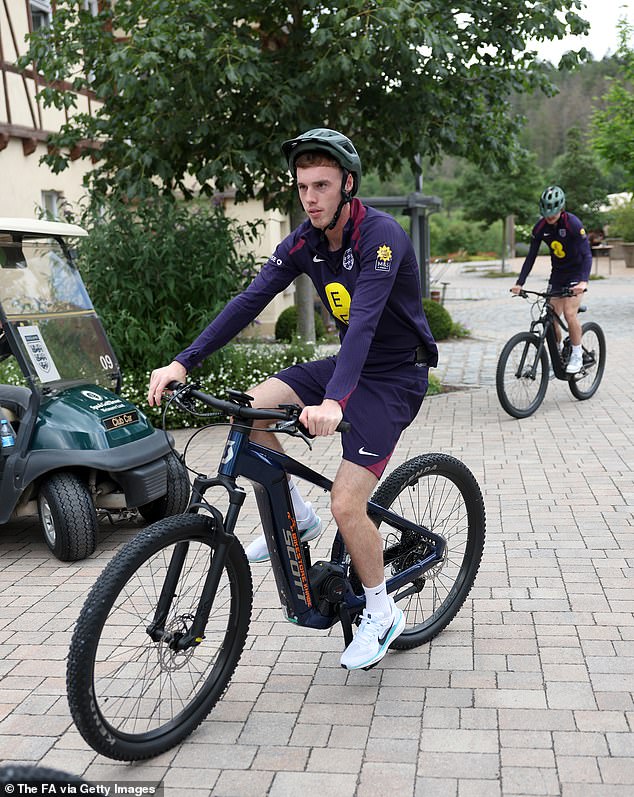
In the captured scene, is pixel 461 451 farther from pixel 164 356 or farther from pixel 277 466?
pixel 277 466

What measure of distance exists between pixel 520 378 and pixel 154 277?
11.1 feet

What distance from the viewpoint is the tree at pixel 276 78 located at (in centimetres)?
838

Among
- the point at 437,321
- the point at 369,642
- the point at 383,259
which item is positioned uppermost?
the point at 383,259

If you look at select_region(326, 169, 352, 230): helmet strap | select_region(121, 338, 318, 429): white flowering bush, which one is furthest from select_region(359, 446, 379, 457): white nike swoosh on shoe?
select_region(121, 338, 318, 429): white flowering bush

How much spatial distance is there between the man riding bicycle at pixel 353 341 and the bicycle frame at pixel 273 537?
0.29 ft

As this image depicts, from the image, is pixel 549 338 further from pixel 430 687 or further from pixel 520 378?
pixel 430 687

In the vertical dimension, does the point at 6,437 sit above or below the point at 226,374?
above

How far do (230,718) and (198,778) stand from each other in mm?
417

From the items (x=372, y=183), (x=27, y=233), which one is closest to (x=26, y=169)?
(x=27, y=233)

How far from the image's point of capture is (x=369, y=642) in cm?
363

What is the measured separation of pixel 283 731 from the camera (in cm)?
341

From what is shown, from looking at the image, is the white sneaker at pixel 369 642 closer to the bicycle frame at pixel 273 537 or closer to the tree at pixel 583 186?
the bicycle frame at pixel 273 537

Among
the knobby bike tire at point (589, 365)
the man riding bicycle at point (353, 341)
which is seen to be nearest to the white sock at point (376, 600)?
the man riding bicycle at point (353, 341)

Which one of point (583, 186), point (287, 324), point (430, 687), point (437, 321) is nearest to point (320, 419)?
point (430, 687)
